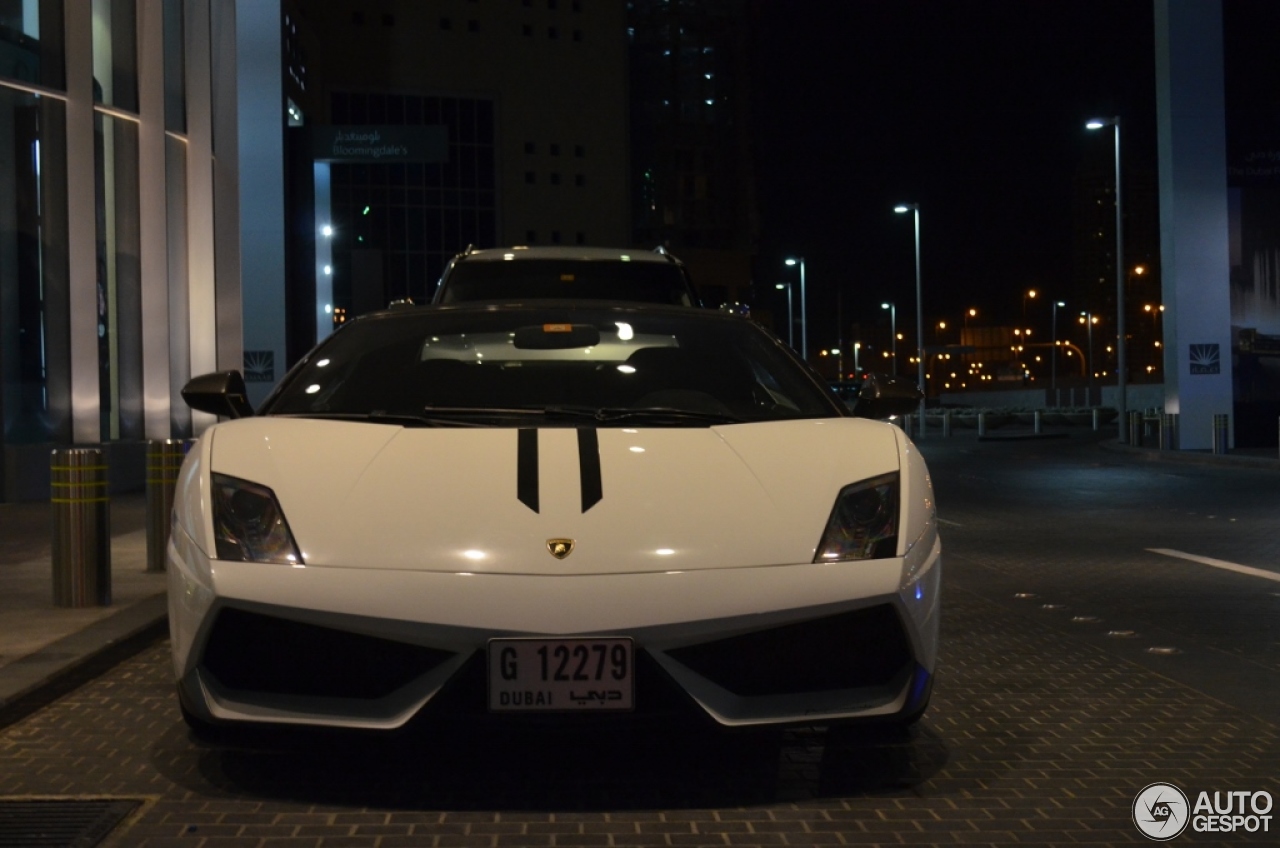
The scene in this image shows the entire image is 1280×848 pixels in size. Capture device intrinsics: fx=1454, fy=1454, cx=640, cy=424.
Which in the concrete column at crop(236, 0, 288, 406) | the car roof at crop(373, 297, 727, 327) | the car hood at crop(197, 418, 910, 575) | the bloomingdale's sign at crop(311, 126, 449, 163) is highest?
the bloomingdale's sign at crop(311, 126, 449, 163)

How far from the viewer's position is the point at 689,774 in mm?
4598

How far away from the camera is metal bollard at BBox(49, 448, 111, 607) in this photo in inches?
324

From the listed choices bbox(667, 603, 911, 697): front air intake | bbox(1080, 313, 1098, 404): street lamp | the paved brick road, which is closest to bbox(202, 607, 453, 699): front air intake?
the paved brick road

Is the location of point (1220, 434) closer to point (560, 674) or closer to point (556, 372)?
point (556, 372)

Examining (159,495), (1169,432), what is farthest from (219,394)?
(1169,432)

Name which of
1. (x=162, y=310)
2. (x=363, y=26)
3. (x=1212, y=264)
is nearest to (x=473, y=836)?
(x=162, y=310)

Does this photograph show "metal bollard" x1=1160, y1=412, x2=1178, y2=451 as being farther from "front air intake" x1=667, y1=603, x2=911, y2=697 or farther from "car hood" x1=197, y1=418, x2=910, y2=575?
"front air intake" x1=667, y1=603, x2=911, y2=697

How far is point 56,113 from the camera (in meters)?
18.9

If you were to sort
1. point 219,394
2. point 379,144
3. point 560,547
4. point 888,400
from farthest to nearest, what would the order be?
→ point 379,144
point 888,400
point 219,394
point 560,547

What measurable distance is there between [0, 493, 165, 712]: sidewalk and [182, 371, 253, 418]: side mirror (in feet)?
4.52

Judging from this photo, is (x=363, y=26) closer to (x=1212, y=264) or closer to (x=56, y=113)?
(x=1212, y=264)

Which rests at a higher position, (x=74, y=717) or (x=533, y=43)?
(x=533, y=43)

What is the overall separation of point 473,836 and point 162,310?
63.8 ft

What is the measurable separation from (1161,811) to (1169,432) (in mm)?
28472
